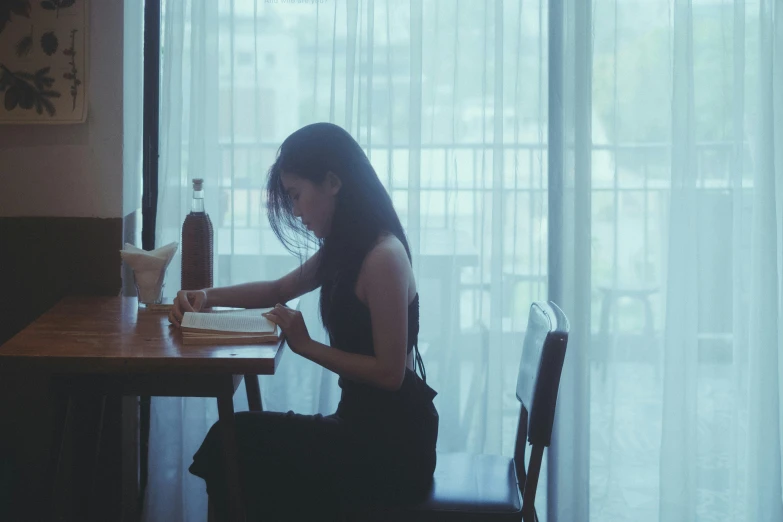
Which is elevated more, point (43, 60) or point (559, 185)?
point (43, 60)

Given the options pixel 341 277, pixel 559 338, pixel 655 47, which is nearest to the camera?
pixel 559 338

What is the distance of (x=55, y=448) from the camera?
1.85 meters

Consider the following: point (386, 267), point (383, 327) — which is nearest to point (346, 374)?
point (383, 327)

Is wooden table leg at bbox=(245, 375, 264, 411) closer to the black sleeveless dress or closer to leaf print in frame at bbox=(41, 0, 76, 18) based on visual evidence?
the black sleeveless dress

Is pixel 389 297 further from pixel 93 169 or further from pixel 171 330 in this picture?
pixel 93 169

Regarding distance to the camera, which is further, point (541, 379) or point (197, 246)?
point (197, 246)

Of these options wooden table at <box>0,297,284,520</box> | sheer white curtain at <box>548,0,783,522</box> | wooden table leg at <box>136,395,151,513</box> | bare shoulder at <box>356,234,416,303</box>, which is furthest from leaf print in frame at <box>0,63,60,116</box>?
sheer white curtain at <box>548,0,783,522</box>

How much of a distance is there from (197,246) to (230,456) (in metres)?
0.68

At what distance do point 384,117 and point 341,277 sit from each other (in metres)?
0.68

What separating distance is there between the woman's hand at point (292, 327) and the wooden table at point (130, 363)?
31 millimetres

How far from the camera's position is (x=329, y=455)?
5.81 ft

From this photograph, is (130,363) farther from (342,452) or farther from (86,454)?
(86,454)

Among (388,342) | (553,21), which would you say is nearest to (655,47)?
(553,21)

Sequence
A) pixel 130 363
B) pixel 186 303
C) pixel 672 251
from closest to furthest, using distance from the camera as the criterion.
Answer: pixel 130 363, pixel 186 303, pixel 672 251
